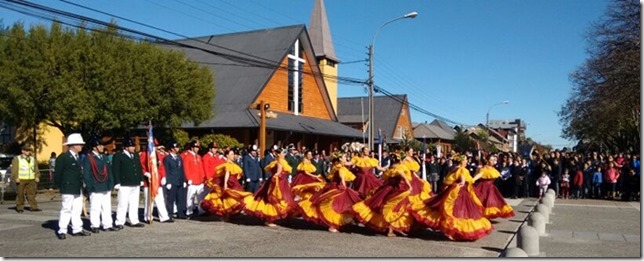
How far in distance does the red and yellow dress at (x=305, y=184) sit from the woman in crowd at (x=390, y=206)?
139 centimetres

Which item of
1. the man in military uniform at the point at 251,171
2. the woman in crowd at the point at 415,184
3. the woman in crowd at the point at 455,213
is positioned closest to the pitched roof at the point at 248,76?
the man in military uniform at the point at 251,171

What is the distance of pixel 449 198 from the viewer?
10.5 metres

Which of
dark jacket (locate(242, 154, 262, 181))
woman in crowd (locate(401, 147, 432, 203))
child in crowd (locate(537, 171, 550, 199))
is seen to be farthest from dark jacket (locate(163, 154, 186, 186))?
child in crowd (locate(537, 171, 550, 199))

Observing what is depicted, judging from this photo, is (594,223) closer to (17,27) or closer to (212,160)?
(212,160)

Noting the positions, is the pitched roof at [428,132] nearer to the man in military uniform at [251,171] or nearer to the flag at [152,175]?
the man in military uniform at [251,171]

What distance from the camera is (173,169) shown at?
13180 mm

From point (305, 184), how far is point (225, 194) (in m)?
1.70

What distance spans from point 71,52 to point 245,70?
15.5 m

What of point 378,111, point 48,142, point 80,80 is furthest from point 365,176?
point 378,111

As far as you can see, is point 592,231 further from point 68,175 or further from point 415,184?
point 68,175

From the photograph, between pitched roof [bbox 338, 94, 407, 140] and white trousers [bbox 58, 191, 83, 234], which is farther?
pitched roof [bbox 338, 94, 407, 140]

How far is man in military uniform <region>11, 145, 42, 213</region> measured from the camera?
49.5ft

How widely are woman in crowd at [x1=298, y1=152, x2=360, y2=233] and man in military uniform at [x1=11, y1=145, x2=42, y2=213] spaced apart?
760cm

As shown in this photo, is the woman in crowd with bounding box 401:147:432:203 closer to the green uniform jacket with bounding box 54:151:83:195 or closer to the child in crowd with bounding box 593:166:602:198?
the green uniform jacket with bounding box 54:151:83:195
